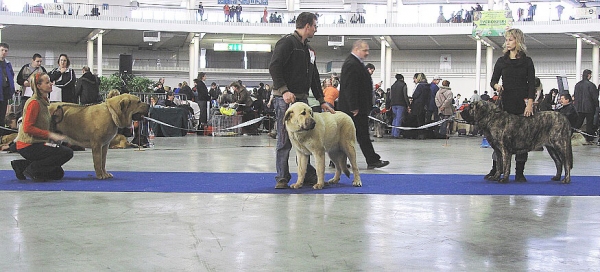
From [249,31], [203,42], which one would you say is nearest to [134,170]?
[249,31]

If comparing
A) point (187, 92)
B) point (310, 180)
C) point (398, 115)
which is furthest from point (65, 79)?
point (187, 92)

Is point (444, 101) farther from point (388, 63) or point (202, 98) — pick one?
point (388, 63)

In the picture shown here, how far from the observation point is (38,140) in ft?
22.8

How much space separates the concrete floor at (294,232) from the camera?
11.5ft

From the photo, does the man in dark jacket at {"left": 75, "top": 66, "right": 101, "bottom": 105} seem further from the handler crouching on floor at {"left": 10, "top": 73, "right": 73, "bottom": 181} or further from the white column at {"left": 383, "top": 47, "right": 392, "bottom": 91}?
the white column at {"left": 383, "top": 47, "right": 392, "bottom": 91}

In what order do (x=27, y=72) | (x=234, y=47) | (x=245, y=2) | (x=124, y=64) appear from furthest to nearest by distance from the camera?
1. (x=234, y=47)
2. (x=245, y=2)
3. (x=124, y=64)
4. (x=27, y=72)

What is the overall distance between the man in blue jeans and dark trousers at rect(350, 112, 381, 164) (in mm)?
1732

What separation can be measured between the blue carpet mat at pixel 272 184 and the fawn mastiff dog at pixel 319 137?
0.20 m

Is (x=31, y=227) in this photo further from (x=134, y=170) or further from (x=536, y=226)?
(x=134, y=170)

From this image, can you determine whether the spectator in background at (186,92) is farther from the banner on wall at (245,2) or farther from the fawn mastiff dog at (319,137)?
the banner on wall at (245,2)

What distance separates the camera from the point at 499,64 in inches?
291

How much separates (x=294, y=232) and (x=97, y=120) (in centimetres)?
353

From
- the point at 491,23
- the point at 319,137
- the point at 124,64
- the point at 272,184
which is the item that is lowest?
the point at 272,184

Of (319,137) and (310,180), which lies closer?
(319,137)
